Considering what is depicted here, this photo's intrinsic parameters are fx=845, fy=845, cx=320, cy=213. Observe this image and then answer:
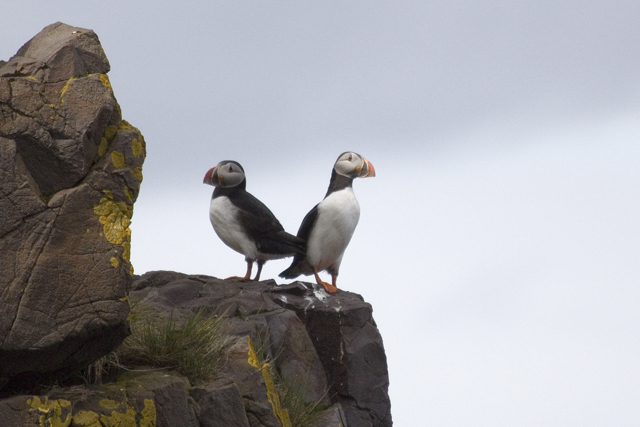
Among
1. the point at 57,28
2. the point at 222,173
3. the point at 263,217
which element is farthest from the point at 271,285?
the point at 57,28

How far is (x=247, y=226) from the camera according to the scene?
31.4ft

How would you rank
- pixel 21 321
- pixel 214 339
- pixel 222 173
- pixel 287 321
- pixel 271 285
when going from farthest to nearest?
pixel 222 173 < pixel 271 285 < pixel 287 321 < pixel 214 339 < pixel 21 321

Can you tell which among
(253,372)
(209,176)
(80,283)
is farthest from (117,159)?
(209,176)

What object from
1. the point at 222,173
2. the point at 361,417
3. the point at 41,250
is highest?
the point at 222,173

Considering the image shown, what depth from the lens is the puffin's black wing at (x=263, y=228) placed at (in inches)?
376

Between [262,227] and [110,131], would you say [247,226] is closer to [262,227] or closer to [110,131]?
[262,227]

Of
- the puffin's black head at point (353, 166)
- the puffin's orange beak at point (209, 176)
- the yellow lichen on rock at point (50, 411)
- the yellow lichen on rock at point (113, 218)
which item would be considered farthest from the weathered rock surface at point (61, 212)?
the puffin's black head at point (353, 166)

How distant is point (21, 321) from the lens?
434 centimetres

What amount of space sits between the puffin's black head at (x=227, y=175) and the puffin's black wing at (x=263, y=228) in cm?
30

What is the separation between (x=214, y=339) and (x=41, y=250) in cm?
161

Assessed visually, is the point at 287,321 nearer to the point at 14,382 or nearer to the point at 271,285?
the point at 271,285

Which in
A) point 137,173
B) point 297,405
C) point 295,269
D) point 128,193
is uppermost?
point 137,173

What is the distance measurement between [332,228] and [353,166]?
93 centimetres

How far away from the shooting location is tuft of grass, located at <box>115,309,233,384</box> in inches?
208
